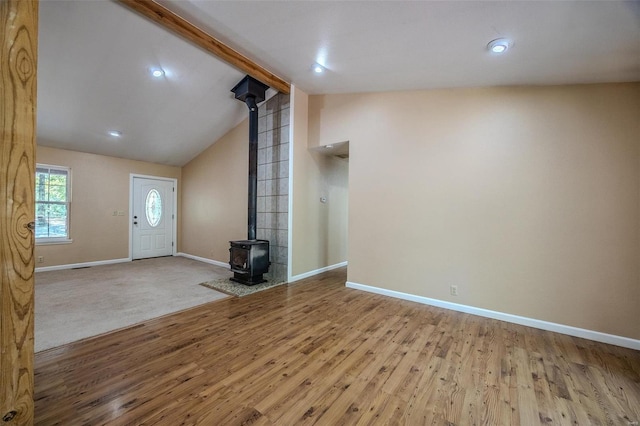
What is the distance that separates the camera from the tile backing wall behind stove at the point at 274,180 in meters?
4.61

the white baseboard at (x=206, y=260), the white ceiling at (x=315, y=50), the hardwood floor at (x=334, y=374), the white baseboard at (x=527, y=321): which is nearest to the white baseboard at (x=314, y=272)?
the white baseboard at (x=527, y=321)

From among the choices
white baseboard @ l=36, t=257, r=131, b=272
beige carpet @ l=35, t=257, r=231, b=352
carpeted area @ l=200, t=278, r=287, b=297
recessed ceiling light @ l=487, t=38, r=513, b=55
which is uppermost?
recessed ceiling light @ l=487, t=38, r=513, b=55

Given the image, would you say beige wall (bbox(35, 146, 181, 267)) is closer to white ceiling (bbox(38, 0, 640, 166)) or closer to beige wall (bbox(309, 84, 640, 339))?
white ceiling (bbox(38, 0, 640, 166))

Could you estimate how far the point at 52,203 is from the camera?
537cm

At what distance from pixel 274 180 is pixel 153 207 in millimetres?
4104

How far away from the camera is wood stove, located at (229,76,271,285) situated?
14.2ft

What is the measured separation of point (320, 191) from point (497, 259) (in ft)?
10.1

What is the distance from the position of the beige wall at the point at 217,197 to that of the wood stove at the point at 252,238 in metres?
1.18

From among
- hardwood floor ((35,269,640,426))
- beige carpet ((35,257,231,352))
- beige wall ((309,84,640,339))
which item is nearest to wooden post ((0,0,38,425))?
hardwood floor ((35,269,640,426))

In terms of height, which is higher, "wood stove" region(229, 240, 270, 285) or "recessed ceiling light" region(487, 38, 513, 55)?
"recessed ceiling light" region(487, 38, 513, 55)

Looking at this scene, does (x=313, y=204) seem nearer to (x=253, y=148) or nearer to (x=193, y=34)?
(x=253, y=148)

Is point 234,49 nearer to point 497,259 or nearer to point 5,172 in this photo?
point 5,172

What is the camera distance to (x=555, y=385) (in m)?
1.97

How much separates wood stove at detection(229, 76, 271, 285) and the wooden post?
297cm
